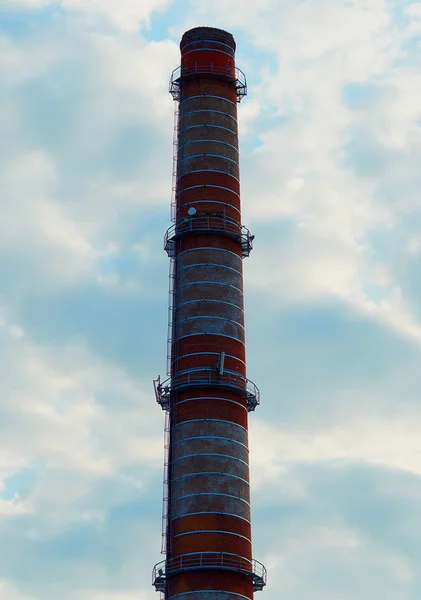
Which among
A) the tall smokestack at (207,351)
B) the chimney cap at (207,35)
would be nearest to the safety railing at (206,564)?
the tall smokestack at (207,351)

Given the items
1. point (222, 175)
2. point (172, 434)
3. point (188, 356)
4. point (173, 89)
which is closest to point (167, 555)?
point (172, 434)

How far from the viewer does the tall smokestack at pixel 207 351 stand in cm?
7875

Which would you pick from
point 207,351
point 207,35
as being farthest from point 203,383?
point 207,35

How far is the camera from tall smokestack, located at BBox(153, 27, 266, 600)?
78.8 meters

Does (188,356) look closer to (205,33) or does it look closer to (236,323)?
(236,323)

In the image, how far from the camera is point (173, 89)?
9381 centimetres

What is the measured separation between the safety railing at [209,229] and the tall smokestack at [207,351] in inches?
3.6

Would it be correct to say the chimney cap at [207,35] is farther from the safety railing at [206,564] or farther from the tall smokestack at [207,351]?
the safety railing at [206,564]

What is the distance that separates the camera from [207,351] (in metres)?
83.9

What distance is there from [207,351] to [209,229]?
884 centimetres

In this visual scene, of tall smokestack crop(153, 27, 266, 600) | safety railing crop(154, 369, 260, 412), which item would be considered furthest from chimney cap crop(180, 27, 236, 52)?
safety railing crop(154, 369, 260, 412)

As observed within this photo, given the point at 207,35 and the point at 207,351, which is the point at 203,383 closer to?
the point at 207,351

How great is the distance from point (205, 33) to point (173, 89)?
4.90m

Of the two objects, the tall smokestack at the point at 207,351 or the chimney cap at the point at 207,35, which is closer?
the tall smokestack at the point at 207,351
